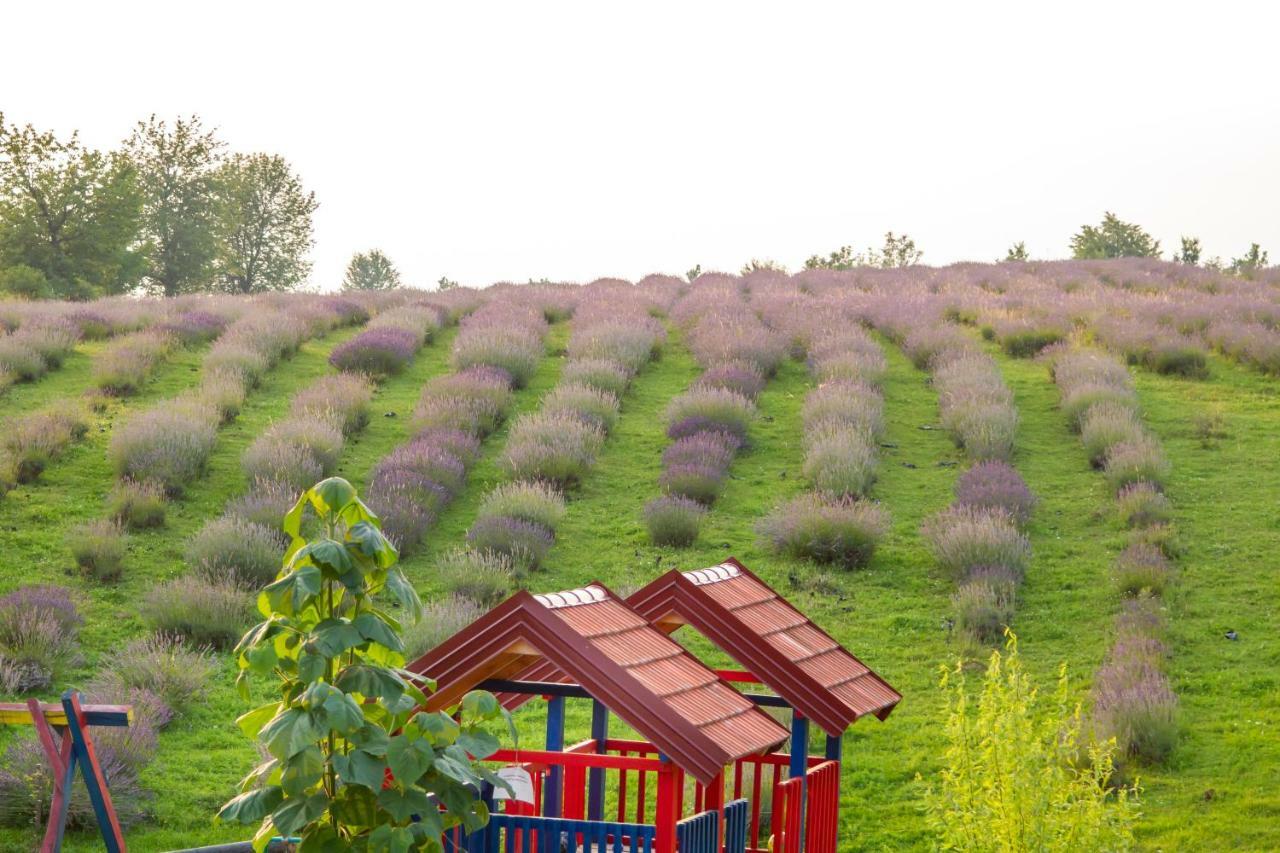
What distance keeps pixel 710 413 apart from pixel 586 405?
6.02ft

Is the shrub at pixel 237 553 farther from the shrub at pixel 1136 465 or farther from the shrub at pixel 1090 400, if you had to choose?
the shrub at pixel 1090 400

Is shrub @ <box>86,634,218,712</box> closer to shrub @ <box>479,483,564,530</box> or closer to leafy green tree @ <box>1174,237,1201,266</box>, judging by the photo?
shrub @ <box>479,483,564,530</box>

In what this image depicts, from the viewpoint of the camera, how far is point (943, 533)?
52.1 ft

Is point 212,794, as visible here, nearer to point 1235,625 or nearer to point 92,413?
point 1235,625

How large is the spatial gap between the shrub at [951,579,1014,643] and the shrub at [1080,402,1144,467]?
4.96 meters

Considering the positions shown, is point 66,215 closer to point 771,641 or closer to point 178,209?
point 178,209

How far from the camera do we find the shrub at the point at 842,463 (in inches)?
690

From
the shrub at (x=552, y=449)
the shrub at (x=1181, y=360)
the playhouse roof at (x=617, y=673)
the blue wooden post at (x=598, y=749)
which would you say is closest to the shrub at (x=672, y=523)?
the shrub at (x=552, y=449)

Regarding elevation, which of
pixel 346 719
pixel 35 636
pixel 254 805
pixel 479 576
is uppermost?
pixel 346 719

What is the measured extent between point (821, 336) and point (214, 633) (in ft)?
48.2

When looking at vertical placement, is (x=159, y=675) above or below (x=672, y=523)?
below

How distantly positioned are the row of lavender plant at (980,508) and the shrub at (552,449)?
4.76 m

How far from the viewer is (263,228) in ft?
197

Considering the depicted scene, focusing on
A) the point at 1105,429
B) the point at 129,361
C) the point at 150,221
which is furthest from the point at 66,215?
the point at 1105,429
